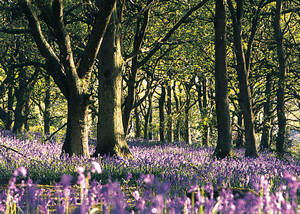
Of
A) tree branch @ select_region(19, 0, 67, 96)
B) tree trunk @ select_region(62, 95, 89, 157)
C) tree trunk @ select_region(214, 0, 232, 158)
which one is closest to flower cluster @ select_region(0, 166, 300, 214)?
tree trunk @ select_region(62, 95, 89, 157)

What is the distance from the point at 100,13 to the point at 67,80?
6.35 ft

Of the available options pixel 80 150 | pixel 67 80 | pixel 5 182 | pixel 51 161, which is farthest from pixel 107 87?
pixel 5 182

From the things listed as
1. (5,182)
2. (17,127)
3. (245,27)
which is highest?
(245,27)

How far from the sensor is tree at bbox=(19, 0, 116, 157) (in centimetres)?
759

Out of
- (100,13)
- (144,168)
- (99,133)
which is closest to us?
(144,168)

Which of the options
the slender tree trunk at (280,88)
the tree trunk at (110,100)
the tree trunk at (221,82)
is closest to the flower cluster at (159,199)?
the tree trunk at (110,100)

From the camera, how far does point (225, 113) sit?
1077 centimetres

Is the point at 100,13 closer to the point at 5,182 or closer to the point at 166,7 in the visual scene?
the point at 5,182

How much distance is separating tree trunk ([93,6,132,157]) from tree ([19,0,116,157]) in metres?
0.66

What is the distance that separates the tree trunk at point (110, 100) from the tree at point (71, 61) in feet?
2.16

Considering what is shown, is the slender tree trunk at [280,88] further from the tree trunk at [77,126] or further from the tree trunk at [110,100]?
the tree trunk at [77,126]

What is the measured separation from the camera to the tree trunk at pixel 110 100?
8773mm

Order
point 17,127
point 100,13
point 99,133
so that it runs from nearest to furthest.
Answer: point 100,13
point 99,133
point 17,127

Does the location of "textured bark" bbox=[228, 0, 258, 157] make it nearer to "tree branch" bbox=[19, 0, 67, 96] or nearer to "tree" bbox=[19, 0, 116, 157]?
"tree" bbox=[19, 0, 116, 157]
